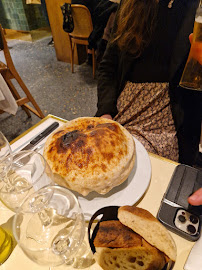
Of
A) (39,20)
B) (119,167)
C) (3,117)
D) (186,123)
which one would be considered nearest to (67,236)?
(119,167)

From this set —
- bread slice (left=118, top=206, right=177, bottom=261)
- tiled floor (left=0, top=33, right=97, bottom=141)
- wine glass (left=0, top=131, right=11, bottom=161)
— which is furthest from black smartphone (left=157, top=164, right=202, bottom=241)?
tiled floor (left=0, top=33, right=97, bottom=141)

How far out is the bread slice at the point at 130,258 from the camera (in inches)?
16.9

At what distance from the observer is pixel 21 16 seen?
5.16 meters

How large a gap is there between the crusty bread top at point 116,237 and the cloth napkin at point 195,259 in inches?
7.1

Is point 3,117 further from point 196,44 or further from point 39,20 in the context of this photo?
point 39,20

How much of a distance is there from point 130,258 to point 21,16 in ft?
20.3

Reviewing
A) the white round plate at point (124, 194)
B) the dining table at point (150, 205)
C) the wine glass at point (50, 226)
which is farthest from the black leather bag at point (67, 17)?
the wine glass at point (50, 226)

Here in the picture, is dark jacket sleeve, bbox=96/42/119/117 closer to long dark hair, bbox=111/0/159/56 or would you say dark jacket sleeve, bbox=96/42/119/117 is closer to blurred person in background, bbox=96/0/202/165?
blurred person in background, bbox=96/0/202/165

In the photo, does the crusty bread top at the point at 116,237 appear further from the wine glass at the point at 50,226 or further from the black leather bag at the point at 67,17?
the black leather bag at the point at 67,17

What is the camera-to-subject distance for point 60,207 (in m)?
0.57

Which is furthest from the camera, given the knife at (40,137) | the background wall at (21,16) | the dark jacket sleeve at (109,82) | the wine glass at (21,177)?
the background wall at (21,16)

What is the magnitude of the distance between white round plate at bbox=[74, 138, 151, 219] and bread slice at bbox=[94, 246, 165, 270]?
6.9 inches

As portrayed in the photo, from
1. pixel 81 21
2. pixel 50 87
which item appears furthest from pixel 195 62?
pixel 50 87

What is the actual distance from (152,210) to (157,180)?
0.13 meters
